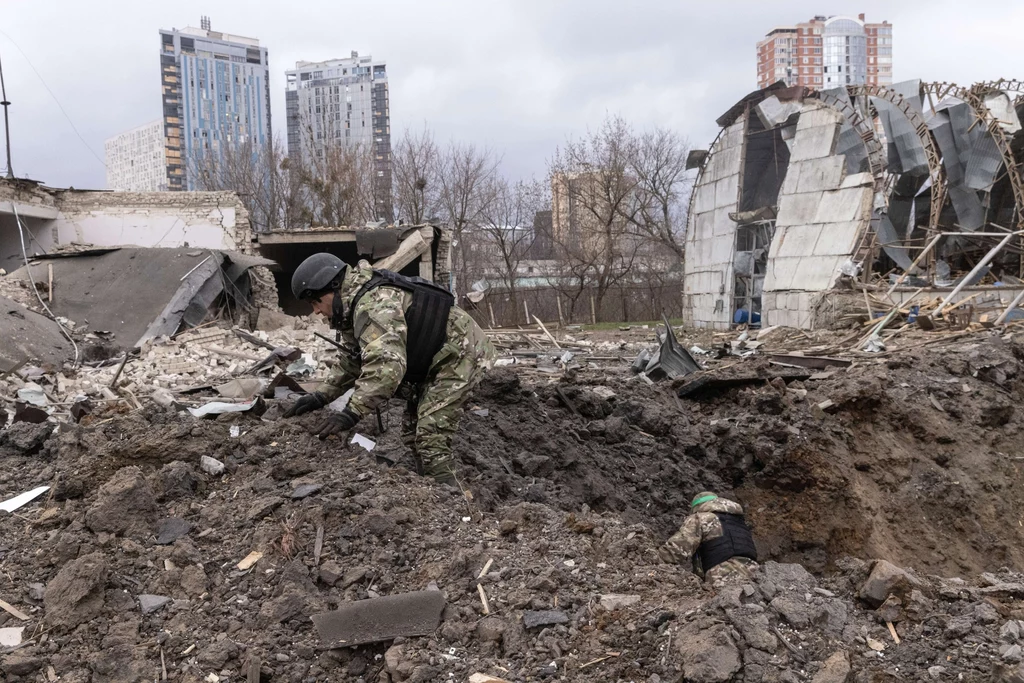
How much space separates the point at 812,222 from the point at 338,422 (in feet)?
49.9

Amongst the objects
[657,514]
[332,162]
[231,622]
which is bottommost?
[657,514]

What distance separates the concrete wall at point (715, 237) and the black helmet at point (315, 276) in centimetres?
1708

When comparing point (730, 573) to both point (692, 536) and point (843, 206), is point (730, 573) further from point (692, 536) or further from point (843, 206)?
point (843, 206)

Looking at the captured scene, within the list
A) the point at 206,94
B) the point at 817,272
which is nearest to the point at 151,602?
the point at 817,272

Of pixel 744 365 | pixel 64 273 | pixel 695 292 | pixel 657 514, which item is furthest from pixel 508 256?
pixel 657 514

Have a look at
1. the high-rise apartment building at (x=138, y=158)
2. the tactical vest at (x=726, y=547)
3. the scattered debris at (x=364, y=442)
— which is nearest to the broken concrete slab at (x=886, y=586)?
the tactical vest at (x=726, y=547)

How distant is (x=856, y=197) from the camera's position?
16.2m

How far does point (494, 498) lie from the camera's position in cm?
456

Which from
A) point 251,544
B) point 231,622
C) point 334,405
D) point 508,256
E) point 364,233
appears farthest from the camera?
point 508,256

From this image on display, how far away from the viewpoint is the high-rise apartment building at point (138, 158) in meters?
45.2

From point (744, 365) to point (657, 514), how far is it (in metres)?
3.92

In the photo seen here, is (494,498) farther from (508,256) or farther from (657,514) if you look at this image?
(508,256)

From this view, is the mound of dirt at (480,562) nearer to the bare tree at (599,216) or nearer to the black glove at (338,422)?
the black glove at (338,422)

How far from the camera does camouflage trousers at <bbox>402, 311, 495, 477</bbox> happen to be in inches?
176
